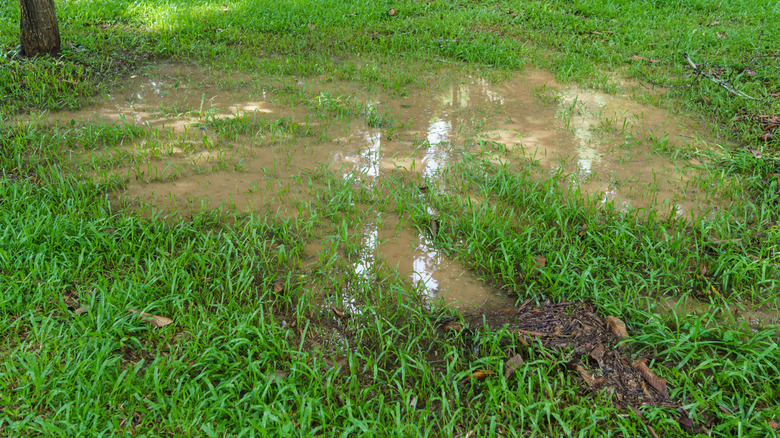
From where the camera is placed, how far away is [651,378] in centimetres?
226

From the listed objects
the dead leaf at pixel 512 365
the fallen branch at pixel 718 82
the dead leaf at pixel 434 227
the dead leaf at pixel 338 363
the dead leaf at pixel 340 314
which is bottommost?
the dead leaf at pixel 338 363

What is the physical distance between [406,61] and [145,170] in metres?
3.67

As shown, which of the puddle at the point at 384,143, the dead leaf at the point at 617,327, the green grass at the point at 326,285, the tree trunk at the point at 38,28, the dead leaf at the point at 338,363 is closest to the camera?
the green grass at the point at 326,285

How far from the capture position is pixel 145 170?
384 cm

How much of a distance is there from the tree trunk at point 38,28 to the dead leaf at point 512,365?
6.03 meters

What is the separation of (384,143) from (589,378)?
2755 mm

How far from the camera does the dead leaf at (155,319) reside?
2494 mm

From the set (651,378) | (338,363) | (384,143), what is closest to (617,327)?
(651,378)

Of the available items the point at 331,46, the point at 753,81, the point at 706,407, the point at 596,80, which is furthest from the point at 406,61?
the point at 706,407

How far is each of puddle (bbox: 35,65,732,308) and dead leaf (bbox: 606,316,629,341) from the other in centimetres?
56

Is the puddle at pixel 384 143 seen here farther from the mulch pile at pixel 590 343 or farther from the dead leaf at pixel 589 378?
the dead leaf at pixel 589 378

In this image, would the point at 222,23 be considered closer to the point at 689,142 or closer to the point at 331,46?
the point at 331,46

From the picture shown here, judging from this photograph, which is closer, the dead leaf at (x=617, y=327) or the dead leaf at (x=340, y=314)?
the dead leaf at (x=617, y=327)

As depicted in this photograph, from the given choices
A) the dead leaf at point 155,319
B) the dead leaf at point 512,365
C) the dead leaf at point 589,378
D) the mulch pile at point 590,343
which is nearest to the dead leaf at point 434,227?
the mulch pile at point 590,343
